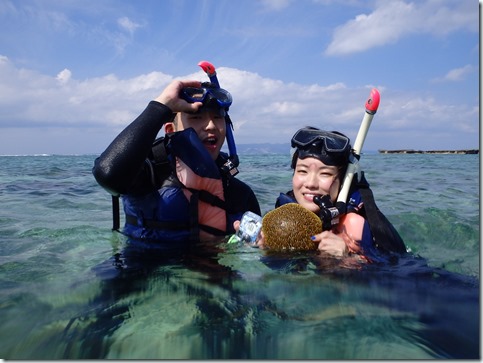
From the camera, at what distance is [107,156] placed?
3.30m

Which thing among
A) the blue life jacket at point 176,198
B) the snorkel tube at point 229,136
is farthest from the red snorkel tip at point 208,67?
the blue life jacket at point 176,198

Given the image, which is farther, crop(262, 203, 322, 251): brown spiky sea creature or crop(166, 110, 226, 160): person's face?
crop(166, 110, 226, 160): person's face

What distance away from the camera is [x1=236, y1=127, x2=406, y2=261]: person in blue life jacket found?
3.69 metres

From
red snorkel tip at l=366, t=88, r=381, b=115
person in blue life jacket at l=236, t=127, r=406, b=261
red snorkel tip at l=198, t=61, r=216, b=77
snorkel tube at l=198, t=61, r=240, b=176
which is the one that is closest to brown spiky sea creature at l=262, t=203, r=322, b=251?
person in blue life jacket at l=236, t=127, r=406, b=261

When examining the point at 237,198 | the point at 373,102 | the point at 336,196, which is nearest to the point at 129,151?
the point at 237,198

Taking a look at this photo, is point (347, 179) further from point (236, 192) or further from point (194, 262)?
point (194, 262)

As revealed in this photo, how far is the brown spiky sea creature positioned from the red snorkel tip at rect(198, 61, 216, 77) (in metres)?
1.83

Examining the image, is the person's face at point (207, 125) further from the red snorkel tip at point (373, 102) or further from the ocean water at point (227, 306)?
the red snorkel tip at point (373, 102)

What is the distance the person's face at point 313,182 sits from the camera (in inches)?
154

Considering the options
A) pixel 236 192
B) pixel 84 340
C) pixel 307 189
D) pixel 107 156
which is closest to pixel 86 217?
pixel 236 192

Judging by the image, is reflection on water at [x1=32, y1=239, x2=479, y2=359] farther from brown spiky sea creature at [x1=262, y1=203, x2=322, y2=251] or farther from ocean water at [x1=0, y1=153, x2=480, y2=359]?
brown spiky sea creature at [x1=262, y1=203, x2=322, y2=251]

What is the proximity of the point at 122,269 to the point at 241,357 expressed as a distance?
183 centimetres

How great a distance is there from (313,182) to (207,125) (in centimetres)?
126

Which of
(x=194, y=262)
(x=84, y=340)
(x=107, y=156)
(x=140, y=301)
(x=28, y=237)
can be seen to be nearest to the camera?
(x=84, y=340)
